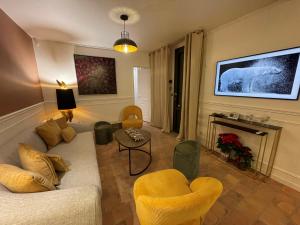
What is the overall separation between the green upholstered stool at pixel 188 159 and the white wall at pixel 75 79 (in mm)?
2661

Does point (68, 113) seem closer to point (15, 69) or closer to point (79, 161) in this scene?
point (15, 69)

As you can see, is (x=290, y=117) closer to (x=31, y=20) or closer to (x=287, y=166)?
(x=287, y=166)

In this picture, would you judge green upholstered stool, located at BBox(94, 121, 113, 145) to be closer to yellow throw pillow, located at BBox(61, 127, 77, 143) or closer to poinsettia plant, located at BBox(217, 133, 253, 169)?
yellow throw pillow, located at BBox(61, 127, 77, 143)

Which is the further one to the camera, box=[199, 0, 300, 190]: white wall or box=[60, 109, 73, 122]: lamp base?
box=[60, 109, 73, 122]: lamp base

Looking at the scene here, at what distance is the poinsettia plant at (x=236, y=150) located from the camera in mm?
2094

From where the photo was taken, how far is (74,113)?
3512 mm

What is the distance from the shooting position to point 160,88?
396 cm

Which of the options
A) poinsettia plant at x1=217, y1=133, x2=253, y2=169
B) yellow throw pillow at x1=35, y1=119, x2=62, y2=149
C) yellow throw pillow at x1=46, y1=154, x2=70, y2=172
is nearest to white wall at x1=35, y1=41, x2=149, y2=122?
yellow throw pillow at x1=35, y1=119, x2=62, y2=149

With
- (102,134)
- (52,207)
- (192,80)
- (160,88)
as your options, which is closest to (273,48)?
(192,80)

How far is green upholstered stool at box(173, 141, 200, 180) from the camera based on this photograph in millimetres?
1797

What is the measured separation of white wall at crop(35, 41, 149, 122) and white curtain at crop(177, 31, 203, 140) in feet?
5.80

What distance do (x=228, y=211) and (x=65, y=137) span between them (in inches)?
97.3

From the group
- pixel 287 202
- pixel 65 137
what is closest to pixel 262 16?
pixel 287 202

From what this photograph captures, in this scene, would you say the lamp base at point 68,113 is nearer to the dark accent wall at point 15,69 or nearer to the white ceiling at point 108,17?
the dark accent wall at point 15,69
